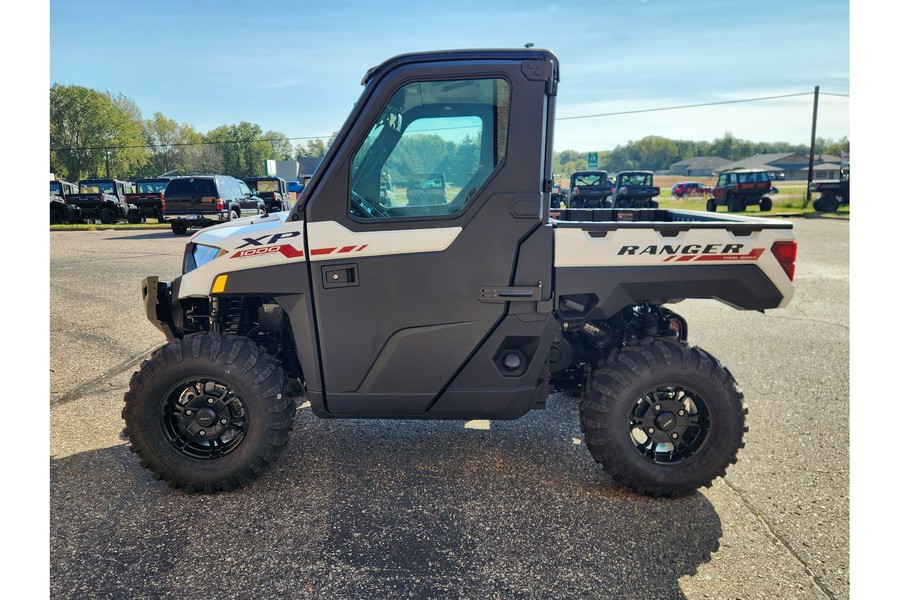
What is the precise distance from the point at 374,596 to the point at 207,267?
6.44ft

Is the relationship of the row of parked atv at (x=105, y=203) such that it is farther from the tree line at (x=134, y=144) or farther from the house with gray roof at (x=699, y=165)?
the house with gray roof at (x=699, y=165)

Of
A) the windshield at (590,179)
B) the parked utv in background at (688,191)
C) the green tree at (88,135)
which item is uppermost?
the green tree at (88,135)

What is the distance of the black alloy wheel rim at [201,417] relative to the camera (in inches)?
134

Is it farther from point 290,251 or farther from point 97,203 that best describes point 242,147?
point 290,251

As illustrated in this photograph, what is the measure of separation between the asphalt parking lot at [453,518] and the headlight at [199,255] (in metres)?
1.34

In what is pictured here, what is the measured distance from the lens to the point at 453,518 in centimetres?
318

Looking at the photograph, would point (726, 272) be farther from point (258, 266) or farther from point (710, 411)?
point (258, 266)

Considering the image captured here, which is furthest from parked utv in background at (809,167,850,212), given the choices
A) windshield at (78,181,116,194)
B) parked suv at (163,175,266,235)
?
windshield at (78,181,116,194)

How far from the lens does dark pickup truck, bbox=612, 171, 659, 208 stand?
2598cm

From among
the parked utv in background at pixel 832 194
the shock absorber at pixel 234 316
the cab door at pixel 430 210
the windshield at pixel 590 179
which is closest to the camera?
the cab door at pixel 430 210

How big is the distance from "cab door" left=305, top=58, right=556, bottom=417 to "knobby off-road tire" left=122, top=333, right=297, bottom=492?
1.65 ft

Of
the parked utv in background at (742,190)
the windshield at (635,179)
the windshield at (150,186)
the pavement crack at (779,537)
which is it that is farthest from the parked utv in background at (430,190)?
the parked utv in background at (742,190)

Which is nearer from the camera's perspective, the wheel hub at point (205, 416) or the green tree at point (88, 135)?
the wheel hub at point (205, 416)

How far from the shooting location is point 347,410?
3.40 meters
